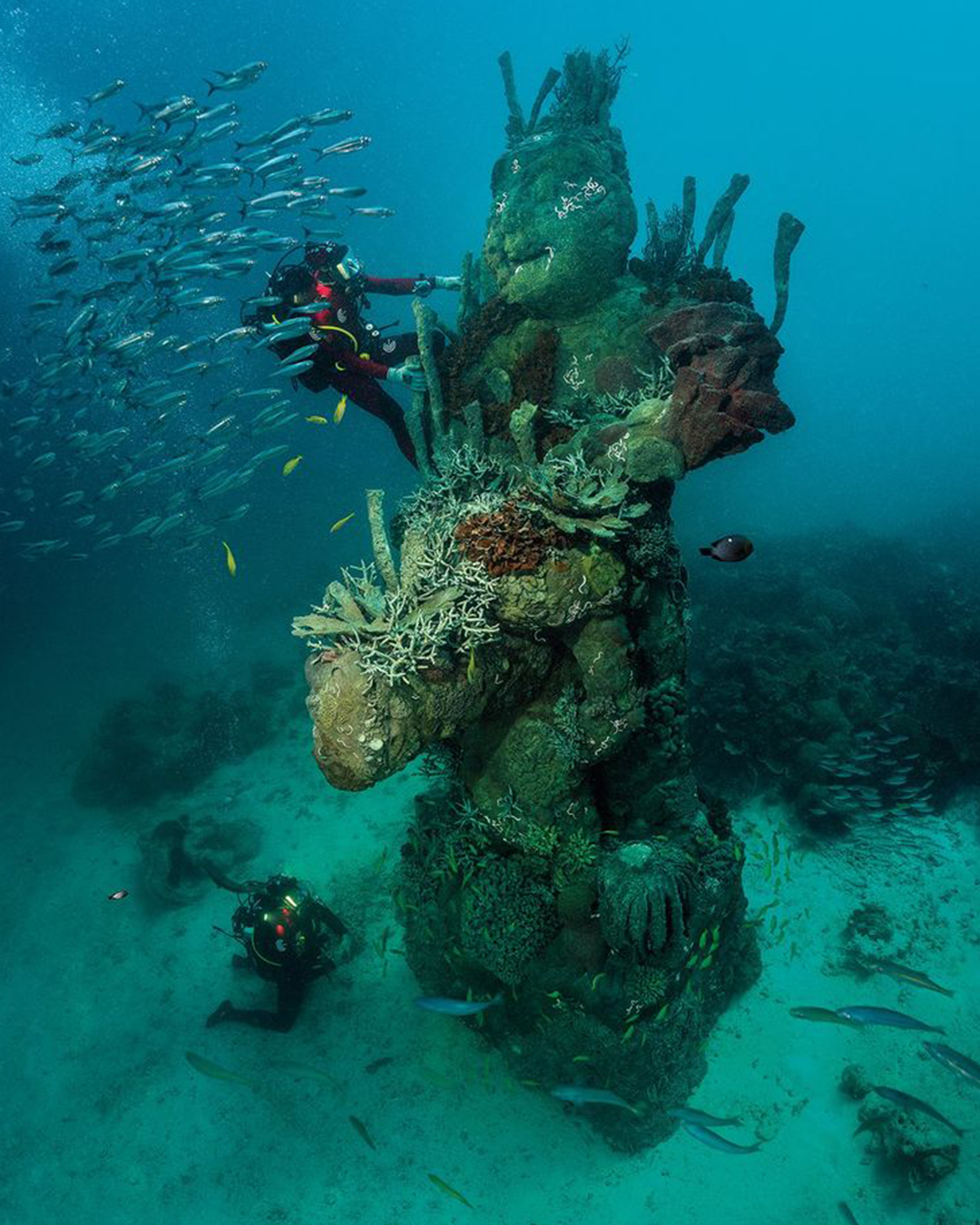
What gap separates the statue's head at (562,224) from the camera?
727 centimetres

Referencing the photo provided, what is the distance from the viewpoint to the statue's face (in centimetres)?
726

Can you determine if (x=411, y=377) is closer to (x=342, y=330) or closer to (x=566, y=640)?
(x=342, y=330)

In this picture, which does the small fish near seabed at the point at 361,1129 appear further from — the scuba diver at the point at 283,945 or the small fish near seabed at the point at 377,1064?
the scuba diver at the point at 283,945

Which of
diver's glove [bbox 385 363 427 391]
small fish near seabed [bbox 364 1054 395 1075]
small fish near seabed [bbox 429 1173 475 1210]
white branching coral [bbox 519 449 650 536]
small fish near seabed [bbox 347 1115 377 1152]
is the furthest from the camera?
small fish near seabed [bbox 364 1054 395 1075]

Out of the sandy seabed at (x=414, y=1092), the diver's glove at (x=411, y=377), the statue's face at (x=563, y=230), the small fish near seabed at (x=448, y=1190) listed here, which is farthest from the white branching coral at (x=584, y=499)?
the sandy seabed at (x=414, y=1092)

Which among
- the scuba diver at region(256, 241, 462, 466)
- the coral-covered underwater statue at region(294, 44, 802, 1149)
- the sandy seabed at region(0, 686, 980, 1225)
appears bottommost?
the sandy seabed at region(0, 686, 980, 1225)

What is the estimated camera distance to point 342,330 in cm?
777

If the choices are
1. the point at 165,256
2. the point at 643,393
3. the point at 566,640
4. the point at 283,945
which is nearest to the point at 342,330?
the point at 643,393

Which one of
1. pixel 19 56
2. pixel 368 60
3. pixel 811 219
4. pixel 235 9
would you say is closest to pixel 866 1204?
pixel 19 56

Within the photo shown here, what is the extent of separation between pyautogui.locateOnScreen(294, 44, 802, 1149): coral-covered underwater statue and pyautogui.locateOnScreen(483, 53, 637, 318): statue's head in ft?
0.10

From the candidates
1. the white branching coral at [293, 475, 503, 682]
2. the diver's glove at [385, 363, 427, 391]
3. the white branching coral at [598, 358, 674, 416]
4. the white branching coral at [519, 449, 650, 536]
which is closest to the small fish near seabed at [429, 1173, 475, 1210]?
the white branching coral at [293, 475, 503, 682]

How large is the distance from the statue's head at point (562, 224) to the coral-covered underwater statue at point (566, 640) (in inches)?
1.2

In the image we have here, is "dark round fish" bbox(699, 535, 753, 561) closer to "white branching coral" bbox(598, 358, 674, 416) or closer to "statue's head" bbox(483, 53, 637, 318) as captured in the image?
"white branching coral" bbox(598, 358, 674, 416)

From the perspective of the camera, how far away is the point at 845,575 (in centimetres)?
2042
